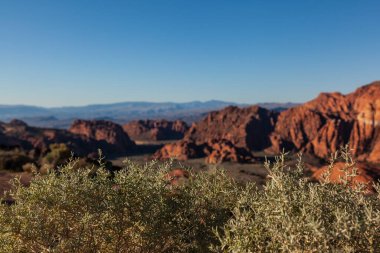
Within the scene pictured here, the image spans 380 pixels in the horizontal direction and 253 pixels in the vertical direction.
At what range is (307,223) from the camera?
6695 mm

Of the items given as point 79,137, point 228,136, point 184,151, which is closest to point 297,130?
point 228,136

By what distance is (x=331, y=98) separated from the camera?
14475 cm

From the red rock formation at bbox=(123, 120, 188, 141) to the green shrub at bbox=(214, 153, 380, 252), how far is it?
6875 inches

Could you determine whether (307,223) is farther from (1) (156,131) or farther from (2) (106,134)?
(1) (156,131)

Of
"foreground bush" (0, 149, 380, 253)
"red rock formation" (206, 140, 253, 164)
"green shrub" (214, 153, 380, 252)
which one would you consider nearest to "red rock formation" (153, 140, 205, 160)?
"red rock formation" (206, 140, 253, 164)

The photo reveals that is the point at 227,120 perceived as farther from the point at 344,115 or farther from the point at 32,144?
the point at 32,144

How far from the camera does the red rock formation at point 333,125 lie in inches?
4193

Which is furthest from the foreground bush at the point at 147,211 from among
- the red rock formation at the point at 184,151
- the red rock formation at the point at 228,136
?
the red rock formation at the point at 184,151

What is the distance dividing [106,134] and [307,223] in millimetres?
144223

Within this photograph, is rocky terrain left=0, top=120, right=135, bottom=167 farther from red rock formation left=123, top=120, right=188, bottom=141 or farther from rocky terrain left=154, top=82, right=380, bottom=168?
red rock formation left=123, top=120, right=188, bottom=141

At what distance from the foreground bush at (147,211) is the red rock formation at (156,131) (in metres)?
172

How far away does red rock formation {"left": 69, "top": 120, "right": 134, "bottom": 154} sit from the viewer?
453 feet

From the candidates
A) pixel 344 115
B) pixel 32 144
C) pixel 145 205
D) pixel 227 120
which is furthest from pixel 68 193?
pixel 227 120

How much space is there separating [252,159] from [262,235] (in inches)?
3175
